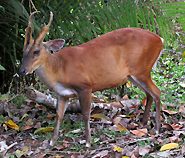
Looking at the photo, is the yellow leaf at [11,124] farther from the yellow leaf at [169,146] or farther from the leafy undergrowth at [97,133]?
→ the yellow leaf at [169,146]

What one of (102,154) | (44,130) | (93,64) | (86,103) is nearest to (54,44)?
(93,64)

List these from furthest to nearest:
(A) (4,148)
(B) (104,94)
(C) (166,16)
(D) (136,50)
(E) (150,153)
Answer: (B) (104,94) < (C) (166,16) < (D) (136,50) < (A) (4,148) < (E) (150,153)

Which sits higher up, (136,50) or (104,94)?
(136,50)

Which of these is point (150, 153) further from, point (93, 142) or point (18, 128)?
point (18, 128)

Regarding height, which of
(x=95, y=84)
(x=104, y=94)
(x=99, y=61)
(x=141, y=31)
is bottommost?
(x=104, y=94)

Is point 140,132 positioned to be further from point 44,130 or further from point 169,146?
point 44,130

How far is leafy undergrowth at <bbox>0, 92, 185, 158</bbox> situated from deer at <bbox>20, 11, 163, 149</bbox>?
6.7 inches

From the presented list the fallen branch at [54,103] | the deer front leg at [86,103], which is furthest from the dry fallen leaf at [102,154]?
the fallen branch at [54,103]

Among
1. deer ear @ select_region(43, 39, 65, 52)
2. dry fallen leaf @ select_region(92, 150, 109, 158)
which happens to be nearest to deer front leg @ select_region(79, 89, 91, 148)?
dry fallen leaf @ select_region(92, 150, 109, 158)

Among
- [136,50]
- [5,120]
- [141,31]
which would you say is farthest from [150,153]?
[5,120]

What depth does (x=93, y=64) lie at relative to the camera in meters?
3.09

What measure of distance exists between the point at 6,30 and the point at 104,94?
2.52 m

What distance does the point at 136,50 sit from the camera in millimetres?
3229

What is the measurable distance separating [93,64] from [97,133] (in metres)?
0.86
